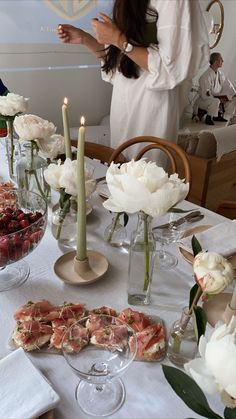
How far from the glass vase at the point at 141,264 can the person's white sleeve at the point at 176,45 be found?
1.03 m

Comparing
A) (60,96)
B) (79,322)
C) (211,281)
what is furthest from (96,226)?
(60,96)

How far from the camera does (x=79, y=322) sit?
61 centimetres

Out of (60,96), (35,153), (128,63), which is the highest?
(128,63)

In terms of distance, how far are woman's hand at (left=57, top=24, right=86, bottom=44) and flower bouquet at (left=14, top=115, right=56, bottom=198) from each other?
0.82 meters

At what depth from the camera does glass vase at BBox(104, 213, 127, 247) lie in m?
0.90

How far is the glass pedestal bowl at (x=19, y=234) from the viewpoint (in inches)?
26.3

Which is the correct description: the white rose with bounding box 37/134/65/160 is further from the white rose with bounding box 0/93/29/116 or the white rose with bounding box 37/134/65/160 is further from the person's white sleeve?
the person's white sleeve

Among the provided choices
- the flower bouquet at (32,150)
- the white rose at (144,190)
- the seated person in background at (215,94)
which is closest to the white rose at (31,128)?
the flower bouquet at (32,150)

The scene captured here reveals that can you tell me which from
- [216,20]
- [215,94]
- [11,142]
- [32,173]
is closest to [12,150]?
[11,142]

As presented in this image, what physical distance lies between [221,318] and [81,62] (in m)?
2.37

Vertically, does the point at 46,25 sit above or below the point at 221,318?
above

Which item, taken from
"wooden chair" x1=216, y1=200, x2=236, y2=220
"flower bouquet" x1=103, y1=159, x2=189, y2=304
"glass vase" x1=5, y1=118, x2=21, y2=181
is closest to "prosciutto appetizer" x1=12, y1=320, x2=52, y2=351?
"flower bouquet" x1=103, y1=159, x2=189, y2=304

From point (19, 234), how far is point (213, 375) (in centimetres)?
43

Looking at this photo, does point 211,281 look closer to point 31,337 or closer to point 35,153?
point 31,337
